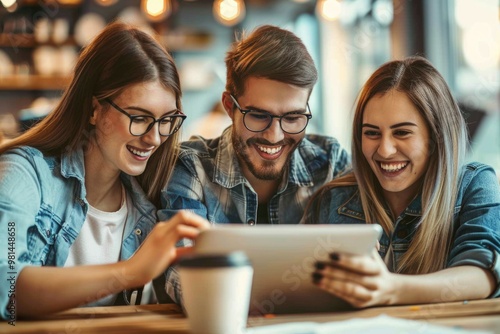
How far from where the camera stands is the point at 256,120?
1.40m

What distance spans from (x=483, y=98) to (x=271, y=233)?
99.1 inches

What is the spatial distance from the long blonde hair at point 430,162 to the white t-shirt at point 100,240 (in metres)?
0.51

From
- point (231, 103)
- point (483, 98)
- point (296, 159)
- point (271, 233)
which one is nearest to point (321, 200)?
point (296, 159)

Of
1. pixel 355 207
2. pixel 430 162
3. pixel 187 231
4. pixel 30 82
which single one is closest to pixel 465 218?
pixel 430 162

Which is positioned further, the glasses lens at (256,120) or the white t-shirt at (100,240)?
the glasses lens at (256,120)

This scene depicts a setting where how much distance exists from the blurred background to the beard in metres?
1.17

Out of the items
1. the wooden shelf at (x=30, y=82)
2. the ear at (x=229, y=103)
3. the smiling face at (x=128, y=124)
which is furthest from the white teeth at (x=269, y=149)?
the wooden shelf at (x=30, y=82)

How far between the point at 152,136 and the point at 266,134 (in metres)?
0.28

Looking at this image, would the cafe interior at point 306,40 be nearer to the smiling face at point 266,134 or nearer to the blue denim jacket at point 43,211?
the smiling face at point 266,134

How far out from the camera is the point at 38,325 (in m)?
0.87

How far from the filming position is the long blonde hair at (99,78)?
126 cm

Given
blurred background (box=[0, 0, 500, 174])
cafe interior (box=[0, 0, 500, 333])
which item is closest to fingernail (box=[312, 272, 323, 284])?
cafe interior (box=[0, 0, 500, 333])

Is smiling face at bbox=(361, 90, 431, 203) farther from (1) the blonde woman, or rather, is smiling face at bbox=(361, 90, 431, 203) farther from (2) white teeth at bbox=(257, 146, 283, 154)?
(2) white teeth at bbox=(257, 146, 283, 154)

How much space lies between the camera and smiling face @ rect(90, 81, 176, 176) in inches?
49.3
